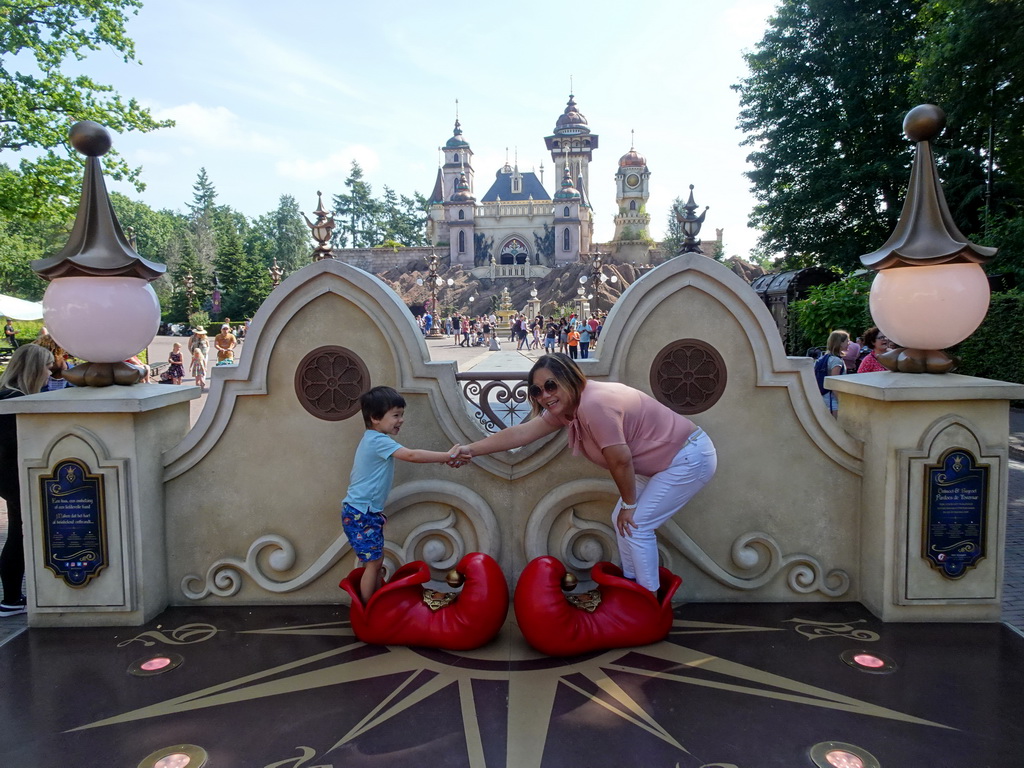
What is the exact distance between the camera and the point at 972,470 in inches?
148

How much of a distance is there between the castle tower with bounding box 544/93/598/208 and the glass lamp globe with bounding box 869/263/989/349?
87.1 metres

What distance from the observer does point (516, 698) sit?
3.08 m

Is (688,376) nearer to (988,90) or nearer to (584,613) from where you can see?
(584,613)

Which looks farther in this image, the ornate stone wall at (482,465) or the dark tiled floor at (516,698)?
the ornate stone wall at (482,465)

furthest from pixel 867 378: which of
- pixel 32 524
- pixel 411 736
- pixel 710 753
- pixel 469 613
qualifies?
pixel 32 524

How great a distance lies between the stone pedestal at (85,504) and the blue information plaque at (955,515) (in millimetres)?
4442

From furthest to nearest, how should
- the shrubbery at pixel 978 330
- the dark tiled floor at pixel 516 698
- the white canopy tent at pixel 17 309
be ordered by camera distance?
the white canopy tent at pixel 17 309, the shrubbery at pixel 978 330, the dark tiled floor at pixel 516 698

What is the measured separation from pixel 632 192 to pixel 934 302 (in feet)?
284

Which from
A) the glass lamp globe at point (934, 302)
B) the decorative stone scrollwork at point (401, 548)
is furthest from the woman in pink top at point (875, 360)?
the decorative stone scrollwork at point (401, 548)

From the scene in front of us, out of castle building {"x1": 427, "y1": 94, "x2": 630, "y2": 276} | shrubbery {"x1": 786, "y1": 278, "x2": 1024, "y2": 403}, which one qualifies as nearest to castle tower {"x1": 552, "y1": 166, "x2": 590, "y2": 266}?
castle building {"x1": 427, "y1": 94, "x2": 630, "y2": 276}

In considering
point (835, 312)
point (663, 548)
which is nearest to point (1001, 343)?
point (835, 312)

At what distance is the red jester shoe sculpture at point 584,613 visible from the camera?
340cm

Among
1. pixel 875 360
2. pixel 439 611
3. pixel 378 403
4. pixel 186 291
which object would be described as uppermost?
pixel 186 291

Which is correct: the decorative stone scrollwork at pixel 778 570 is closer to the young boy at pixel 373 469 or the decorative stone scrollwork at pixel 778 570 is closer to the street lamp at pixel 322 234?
the young boy at pixel 373 469
